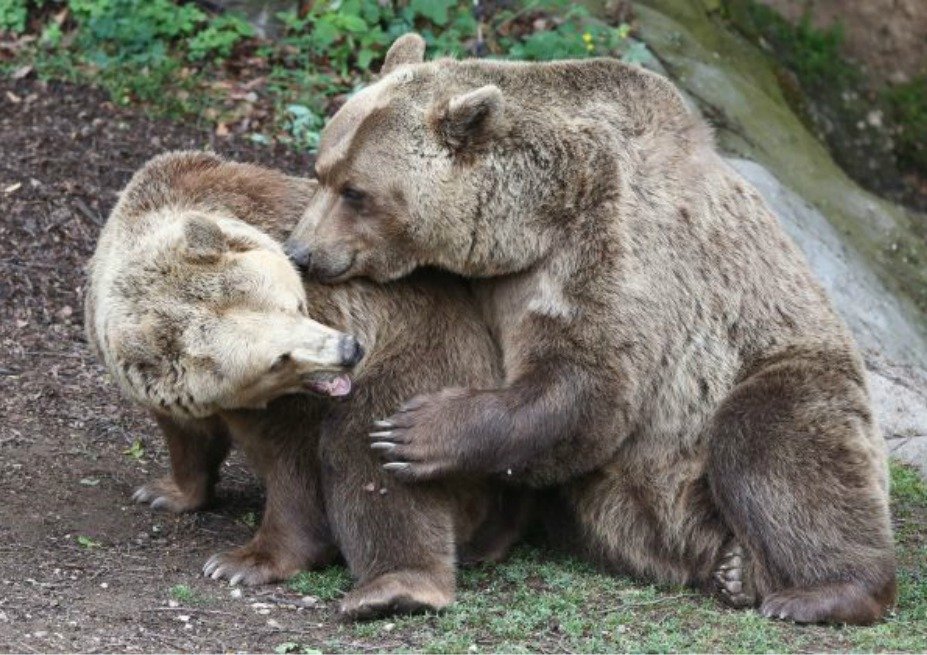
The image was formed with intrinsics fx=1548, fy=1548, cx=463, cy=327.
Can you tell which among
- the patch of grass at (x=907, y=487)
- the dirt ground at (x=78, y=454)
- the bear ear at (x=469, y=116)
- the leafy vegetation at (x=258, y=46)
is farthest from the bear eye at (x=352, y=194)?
the leafy vegetation at (x=258, y=46)

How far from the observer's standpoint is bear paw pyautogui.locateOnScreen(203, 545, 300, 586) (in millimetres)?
7379

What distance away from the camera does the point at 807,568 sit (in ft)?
23.9

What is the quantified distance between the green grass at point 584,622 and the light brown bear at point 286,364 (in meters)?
0.16

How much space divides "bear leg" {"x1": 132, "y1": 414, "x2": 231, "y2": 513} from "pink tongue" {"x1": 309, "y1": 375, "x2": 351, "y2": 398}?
123 cm

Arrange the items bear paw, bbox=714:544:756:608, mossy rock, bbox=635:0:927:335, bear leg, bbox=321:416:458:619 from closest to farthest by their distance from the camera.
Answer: bear leg, bbox=321:416:458:619, bear paw, bbox=714:544:756:608, mossy rock, bbox=635:0:927:335

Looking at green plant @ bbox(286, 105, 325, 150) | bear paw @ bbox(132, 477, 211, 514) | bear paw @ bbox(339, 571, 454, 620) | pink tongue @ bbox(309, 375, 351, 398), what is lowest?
bear paw @ bbox(132, 477, 211, 514)

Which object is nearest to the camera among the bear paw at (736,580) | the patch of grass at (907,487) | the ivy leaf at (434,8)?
the bear paw at (736,580)

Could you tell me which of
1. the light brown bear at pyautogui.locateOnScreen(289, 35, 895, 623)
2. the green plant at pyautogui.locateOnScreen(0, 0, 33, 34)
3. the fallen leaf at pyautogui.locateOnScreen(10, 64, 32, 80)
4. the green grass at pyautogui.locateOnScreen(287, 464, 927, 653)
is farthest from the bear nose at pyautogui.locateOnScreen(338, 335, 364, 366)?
the green plant at pyautogui.locateOnScreen(0, 0, 33, 34)

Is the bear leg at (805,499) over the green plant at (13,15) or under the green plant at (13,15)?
over

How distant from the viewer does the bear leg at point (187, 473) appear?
8.09 metres

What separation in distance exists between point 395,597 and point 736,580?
5.55 ft

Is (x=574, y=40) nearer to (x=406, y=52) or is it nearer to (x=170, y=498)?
(x=406, y=52)

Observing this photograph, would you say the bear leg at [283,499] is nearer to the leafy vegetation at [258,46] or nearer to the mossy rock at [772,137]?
the leafy vegetation at [258,46]

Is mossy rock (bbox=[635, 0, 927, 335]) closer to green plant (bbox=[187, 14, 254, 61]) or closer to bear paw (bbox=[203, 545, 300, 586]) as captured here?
green plant (bbox=[187, 14, 254, 61])
